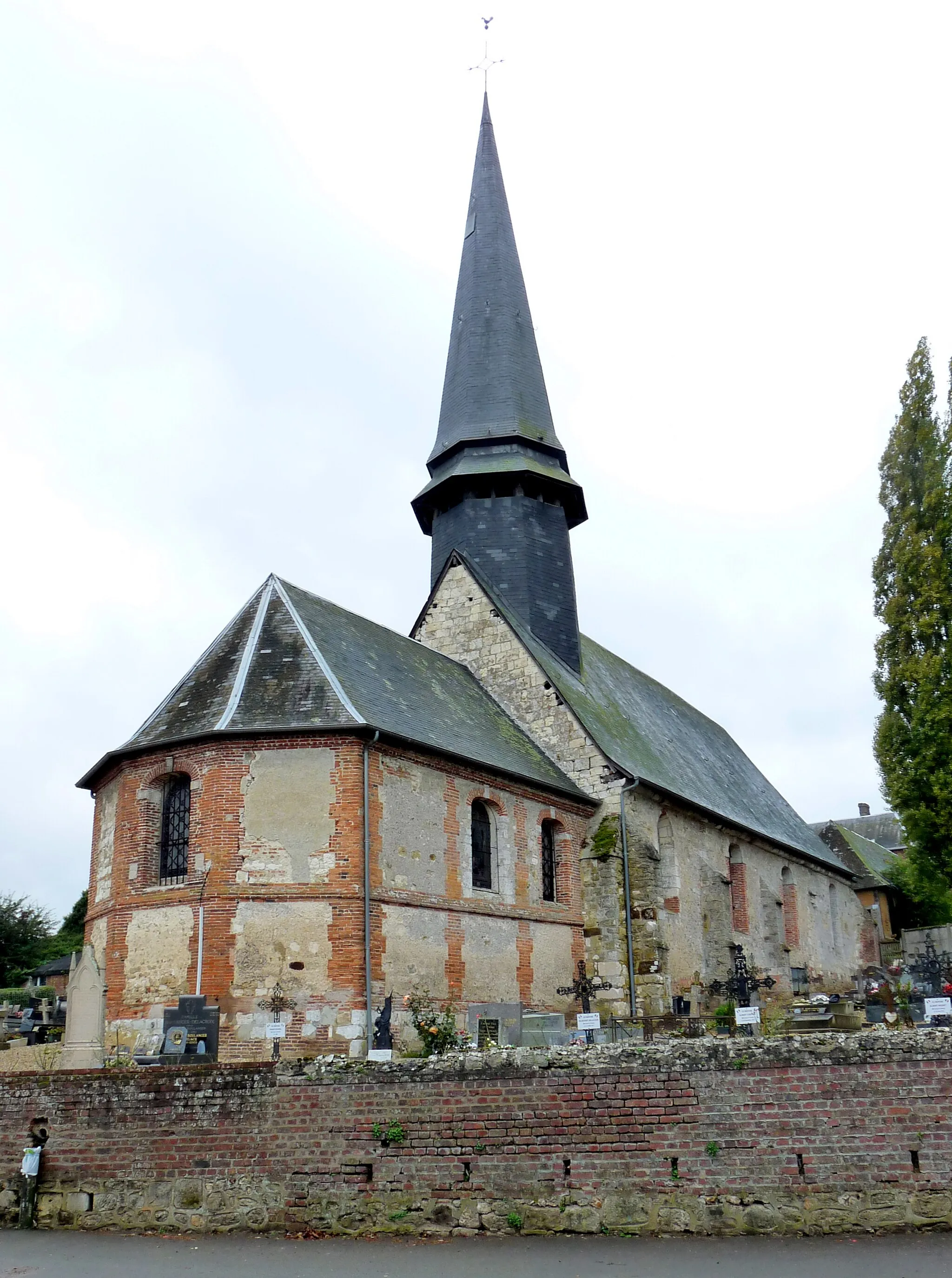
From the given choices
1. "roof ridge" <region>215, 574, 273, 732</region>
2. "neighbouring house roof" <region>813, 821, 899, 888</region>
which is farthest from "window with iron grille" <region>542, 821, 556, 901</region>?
"neighbouring house roof" <region>813, 821, 899, 888</region>

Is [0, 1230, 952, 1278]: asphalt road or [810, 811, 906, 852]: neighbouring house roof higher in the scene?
[810, 811, 906, 852]: neighbouring house roof

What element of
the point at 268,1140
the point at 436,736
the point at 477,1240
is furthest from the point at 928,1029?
the point at 436,736

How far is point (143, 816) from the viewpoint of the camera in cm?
1831

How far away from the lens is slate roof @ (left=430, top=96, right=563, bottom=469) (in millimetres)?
28375

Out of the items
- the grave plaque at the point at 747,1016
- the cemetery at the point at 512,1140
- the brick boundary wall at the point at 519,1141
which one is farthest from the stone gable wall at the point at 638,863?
the brick boundary wall at the point at 519,1141

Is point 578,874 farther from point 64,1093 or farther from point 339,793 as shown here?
point 64,1093

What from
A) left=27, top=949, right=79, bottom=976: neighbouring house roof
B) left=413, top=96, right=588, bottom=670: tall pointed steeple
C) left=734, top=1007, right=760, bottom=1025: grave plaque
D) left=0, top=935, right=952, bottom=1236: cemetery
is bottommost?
left=0, top=935, right=952, bottom=1236: cemetery

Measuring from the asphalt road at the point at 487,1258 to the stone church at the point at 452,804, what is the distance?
6.55 meters

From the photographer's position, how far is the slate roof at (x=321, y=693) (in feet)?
59.3

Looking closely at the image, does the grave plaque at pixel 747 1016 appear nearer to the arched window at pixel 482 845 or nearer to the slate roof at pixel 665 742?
the arched window at pixel 482 845

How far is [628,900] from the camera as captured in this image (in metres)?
21.8

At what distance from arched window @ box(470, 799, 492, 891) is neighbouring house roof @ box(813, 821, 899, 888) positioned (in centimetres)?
2298

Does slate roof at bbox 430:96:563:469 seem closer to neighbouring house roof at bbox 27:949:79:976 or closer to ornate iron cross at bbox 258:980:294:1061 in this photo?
ornate iron cross at bbox 258:980:294:1061

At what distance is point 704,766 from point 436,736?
13.6 m
